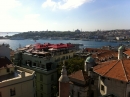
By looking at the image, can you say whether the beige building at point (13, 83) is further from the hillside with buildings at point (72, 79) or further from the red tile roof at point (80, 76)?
the red tile roof at point (80, 76)

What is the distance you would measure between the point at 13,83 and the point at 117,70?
17.8 m

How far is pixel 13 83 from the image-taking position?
29.2 m

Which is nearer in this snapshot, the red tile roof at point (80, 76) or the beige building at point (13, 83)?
the beige building at point (13, 83)

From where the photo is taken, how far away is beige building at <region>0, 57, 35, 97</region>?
28.5 meters

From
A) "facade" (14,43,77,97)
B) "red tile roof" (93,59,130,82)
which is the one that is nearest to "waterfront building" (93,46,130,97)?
"red tile roof" (93,59,130,82)

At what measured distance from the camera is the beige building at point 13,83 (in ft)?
93.4

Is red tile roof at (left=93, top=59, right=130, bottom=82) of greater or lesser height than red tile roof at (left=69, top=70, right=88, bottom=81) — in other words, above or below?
above

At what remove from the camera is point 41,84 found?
151 ft

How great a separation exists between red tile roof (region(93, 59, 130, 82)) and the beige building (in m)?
12.9

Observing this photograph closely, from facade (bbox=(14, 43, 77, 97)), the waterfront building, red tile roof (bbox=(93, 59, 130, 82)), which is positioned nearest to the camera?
the waterfront building

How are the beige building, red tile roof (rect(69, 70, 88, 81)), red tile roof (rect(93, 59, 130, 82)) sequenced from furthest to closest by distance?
red tile roof (rect(69, 70, 88, 81)) → the beige building → red tile roof (rect(93, 59, 130, 82))

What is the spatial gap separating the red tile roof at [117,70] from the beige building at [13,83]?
12.9m

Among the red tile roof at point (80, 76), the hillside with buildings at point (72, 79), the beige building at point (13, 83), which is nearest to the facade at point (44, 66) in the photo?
the hillside with buildings at point (72, 79)

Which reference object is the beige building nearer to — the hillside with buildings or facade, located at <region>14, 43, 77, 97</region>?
the hillside with buildings
